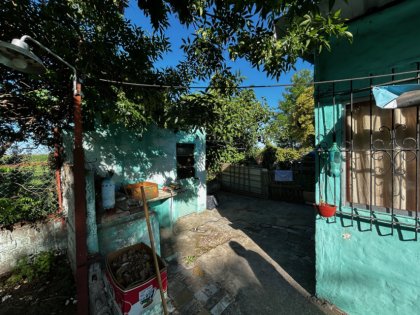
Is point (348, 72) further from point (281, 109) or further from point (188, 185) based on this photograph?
point (281, 109)

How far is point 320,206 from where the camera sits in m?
2.77

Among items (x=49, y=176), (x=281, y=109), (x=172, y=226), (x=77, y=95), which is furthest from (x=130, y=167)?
(x=281, y=109)

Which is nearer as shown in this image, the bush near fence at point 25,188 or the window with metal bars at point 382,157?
the window with metal bars at point 382,157

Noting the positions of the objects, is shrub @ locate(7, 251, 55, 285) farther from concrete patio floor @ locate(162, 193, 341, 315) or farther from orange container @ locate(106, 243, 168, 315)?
concrete patio floor @ locate(162, 193, 341, 315)

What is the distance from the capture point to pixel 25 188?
3.76 metres

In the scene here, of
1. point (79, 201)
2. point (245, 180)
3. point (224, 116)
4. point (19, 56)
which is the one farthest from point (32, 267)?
point (245, 180)

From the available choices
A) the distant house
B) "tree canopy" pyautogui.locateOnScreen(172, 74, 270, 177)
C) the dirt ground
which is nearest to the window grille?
"tree canopy" pyautogui.locateOnScreen(172, 74, 270, 177)

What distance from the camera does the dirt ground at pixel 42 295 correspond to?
2.96 m

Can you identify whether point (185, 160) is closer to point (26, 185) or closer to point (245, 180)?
point (26, 185)

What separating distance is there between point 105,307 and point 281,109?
24.3 metres

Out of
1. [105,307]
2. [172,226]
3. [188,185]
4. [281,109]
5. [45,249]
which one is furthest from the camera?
[281,109]

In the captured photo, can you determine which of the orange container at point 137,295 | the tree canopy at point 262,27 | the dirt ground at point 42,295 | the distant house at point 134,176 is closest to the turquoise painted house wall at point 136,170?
the distant house at point 134,176

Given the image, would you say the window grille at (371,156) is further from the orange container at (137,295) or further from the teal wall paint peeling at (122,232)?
the teal wall paint peeling at (122,232)

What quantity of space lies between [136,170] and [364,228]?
4958 millimetres
